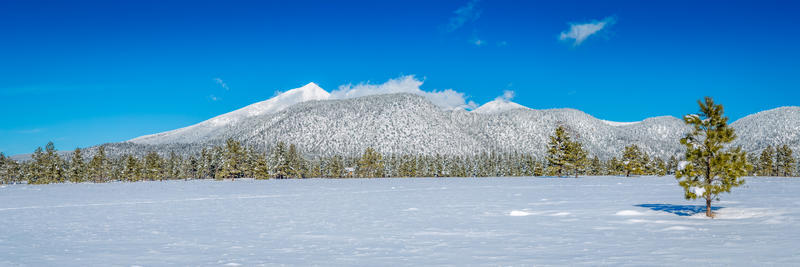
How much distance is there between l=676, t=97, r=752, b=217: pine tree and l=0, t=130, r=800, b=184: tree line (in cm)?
5930

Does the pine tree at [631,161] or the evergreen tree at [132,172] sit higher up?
the pine tree at [631,161]

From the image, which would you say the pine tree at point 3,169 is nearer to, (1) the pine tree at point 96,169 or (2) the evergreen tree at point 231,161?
(1) the pine tree at point 96,169

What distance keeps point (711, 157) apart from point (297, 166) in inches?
4298

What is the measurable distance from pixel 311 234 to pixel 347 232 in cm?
150

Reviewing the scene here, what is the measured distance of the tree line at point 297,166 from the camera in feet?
314

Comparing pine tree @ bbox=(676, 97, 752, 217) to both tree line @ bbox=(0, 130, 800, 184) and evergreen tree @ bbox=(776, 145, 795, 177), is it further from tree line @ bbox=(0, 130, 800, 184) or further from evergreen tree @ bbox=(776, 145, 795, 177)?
evergreen tree @ bbox=(776, 145, 795, 177)

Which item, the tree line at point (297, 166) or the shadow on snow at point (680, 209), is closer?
the shadow on snow at point (680, 209)

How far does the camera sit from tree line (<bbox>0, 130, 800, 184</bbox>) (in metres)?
95.8

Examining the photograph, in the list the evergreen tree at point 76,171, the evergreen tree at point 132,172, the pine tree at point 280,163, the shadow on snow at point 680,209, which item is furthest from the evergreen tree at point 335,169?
the shadow on snow at point 680,209

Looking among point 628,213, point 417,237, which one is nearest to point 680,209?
point 628,213

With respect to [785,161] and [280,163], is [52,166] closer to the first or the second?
[280,163]

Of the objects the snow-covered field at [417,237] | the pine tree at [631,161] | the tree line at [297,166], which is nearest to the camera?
the snow-covered field at [417,237]

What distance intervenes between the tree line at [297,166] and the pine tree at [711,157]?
59.3 metres


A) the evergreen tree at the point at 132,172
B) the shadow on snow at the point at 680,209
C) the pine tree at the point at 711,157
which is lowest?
the evergreen tree at the point at 132,172
